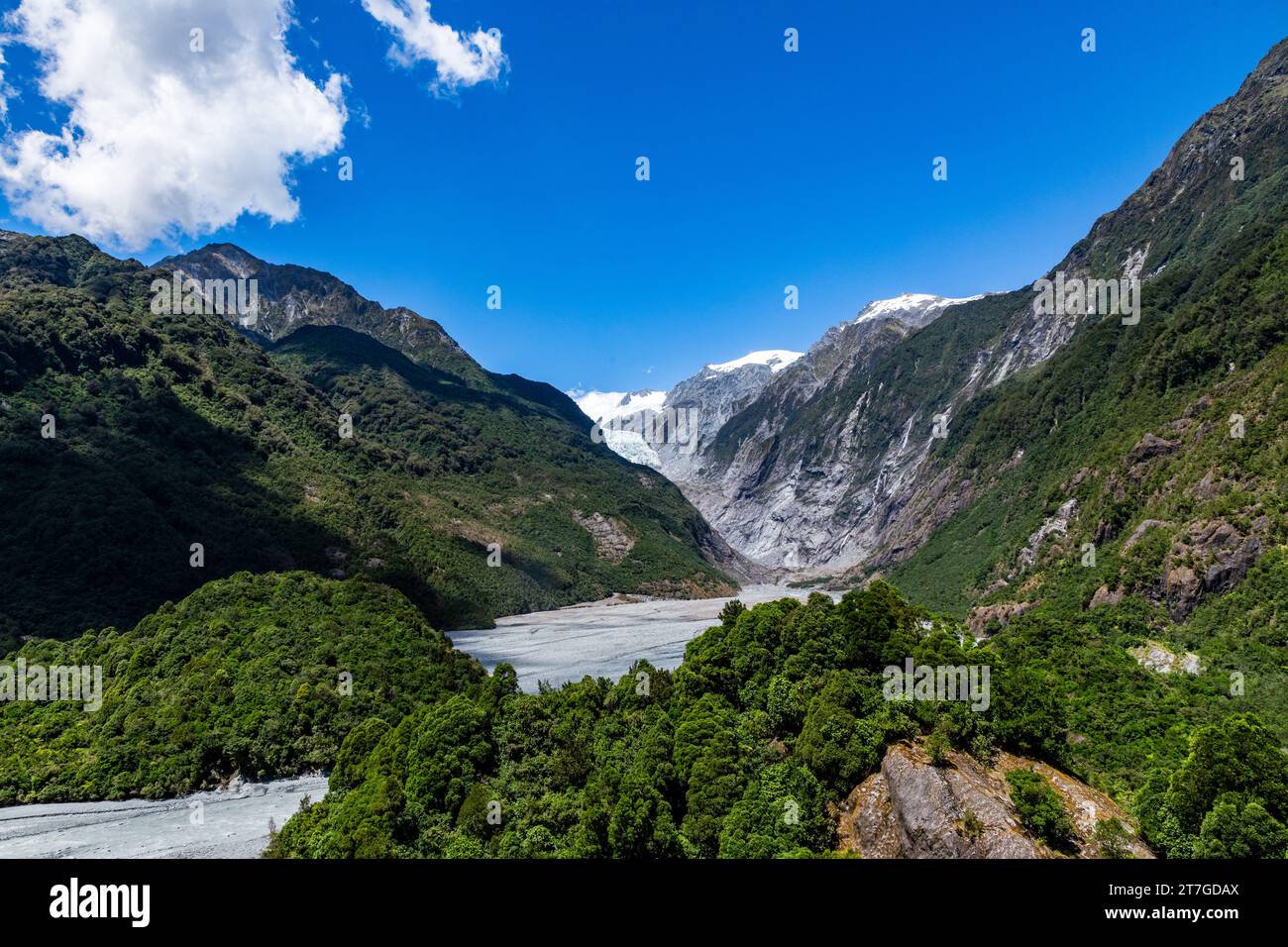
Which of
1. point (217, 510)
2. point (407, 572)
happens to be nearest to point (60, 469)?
point (217, 510)

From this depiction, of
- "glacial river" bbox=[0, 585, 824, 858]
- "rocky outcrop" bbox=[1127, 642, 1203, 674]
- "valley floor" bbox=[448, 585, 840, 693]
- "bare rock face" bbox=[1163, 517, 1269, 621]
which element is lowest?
"valley floor" bbox=[448, 585, 840, 693]

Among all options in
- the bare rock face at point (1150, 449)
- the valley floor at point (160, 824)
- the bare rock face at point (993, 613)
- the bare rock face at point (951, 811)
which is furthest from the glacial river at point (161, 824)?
the bare rock face at point (1150, 449)

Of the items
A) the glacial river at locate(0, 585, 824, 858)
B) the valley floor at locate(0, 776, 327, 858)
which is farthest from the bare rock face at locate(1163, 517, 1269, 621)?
the valley floor at locate(0, 776, 327, 858)

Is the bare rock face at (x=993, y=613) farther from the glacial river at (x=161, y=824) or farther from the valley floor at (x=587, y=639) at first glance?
the glacial river at (x=161, y=824)

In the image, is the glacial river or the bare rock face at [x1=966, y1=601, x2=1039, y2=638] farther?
the bare rock face at [x1=966, y1=601, x2=1039, y2=638]

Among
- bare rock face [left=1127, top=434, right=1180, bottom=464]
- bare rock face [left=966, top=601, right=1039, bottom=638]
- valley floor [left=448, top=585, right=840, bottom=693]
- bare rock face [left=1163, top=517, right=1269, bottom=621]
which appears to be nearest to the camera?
bare rock face [left=1163, top=517, right=1269, bottom=621]

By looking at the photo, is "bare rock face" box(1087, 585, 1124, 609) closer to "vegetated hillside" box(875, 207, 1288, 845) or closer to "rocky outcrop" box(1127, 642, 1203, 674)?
"vegetated hillside" box(875, 207, 1288, 845)

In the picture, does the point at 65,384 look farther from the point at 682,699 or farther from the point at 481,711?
the point at 682,699

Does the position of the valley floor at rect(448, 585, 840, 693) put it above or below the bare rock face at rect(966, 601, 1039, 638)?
below

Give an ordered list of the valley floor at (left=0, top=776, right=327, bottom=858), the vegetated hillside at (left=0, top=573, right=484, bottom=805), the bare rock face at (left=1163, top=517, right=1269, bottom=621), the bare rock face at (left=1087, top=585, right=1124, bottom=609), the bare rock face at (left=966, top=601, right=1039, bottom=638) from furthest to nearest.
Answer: the bare rock face at (left=966, top=601, right=1039, bottom=638)
the bare rock face at (left=1087, top=585, right=1124, bottom=609)
the bare rock face at (left=1163, top=517, right=1269, bottom=621)
the vegetated hillside at (left=0, top=573, right=484, bottom=805)
the valley floor at (left=0, top=776, right=327, bottom=858)
